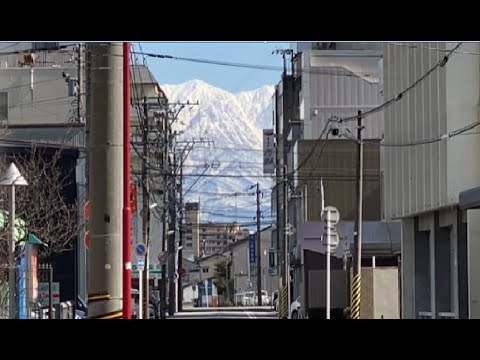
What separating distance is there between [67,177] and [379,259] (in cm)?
1351

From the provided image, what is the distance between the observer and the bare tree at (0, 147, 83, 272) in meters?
14.1

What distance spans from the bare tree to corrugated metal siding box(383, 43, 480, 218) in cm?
618

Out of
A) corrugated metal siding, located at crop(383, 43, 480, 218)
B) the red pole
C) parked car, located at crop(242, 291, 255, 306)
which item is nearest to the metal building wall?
corrugated metal siding, located at crop(383, 43, 480, 218)

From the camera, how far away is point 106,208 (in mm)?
8258

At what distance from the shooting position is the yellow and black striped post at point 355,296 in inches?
752

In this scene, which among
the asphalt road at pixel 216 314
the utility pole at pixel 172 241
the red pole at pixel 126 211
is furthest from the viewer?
the utility pole at pixel 172 241

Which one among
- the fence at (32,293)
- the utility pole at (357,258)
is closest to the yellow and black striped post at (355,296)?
the utility pole at (357,258)

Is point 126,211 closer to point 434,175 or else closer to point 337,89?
point 434,175

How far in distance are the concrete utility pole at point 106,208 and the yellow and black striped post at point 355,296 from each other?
37.1 feet

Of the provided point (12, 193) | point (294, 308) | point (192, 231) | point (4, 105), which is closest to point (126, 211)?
point (12, 193)

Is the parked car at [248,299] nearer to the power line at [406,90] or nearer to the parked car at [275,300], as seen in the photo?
the parked car at [275,300]
